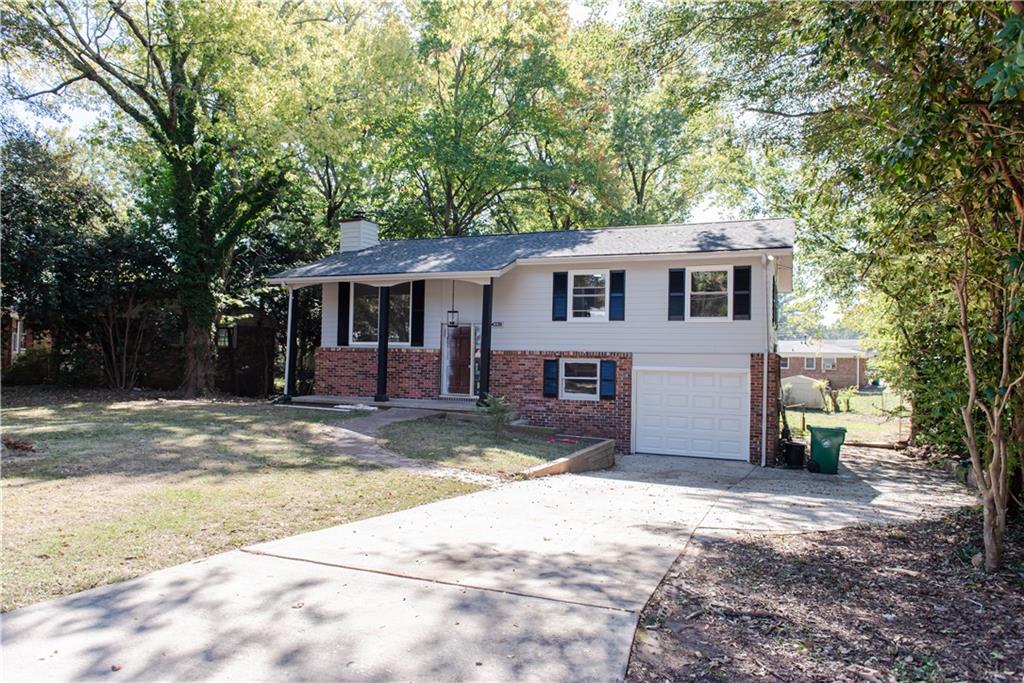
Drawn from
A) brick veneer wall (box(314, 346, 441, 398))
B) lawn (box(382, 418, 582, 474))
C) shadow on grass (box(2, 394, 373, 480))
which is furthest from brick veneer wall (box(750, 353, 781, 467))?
shadow on grass (box(2, 394, 373, 480))

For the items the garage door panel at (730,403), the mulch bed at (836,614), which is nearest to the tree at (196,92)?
the garage door panel at (730,403)

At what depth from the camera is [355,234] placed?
70.7ft

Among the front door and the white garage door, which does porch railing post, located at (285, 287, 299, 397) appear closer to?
the front door

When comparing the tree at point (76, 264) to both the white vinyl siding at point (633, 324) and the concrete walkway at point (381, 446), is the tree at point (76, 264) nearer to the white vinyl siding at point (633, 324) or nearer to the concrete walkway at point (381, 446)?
the concrete walkway at point (381, 446)

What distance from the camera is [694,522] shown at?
734cm

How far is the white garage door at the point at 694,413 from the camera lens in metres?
15.5

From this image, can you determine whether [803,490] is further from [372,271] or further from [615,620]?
[372,271]

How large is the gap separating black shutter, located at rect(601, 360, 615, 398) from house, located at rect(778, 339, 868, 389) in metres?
32.2

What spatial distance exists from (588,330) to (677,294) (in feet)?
7.84

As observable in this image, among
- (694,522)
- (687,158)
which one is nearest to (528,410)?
(694,522)

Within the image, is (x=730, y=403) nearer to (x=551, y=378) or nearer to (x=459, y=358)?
(x=551, y=378)

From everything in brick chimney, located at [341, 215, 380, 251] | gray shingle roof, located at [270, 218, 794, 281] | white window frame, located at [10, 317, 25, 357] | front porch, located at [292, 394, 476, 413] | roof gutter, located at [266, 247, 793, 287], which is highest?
brick chimney, located at [341, 215, 380, 251]

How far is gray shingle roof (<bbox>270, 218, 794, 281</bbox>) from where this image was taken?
16.0m

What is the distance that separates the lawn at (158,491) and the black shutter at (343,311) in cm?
541
